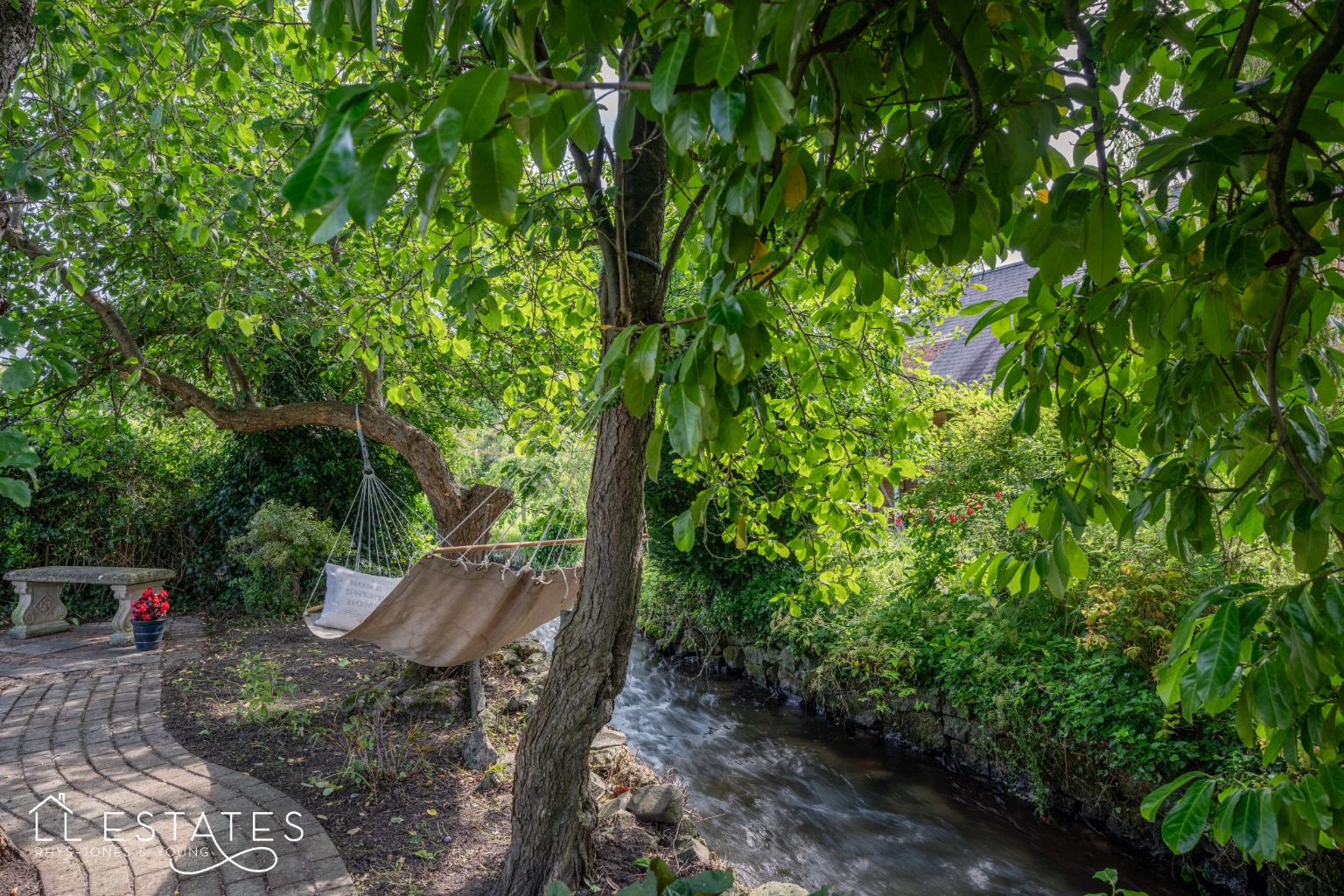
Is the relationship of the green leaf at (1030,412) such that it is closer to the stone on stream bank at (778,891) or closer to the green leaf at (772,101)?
the green leaf at (772,101)

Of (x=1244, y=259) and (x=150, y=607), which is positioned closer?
(x=1244, y=259)

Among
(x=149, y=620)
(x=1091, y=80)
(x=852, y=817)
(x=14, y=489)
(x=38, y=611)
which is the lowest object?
(x=38, y=611)

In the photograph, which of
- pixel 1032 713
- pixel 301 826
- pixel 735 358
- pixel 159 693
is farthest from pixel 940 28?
pixel 159 693

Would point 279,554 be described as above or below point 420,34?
below

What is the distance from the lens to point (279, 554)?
567 centimetres

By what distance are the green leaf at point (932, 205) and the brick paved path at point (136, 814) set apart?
2.31 meters

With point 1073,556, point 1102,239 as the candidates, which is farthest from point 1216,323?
point 1073,556

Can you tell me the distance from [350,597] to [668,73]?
337cm

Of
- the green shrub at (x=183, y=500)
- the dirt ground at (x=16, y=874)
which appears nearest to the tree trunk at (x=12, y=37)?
the dirt ground at (x=16, y=874)

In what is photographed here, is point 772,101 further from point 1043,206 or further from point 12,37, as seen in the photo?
point 12,37

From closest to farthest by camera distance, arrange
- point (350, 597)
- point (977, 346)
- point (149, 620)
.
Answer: point (350, 597)
point (149, 620)
point (977, 346)

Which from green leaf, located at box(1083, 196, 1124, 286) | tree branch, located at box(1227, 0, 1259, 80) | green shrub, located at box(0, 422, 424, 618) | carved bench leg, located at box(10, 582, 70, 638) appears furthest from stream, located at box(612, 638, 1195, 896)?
carved bench leg, located at box(10, 582, 70, 638)

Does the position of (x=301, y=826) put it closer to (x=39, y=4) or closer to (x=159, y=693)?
(x=159, y=693)

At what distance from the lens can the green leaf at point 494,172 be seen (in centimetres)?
50
